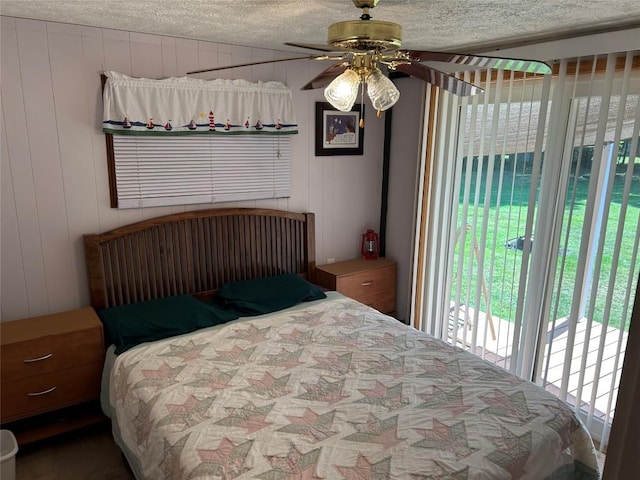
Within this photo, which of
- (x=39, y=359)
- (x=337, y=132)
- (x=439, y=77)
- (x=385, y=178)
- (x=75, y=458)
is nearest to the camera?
(x=439, y=77)

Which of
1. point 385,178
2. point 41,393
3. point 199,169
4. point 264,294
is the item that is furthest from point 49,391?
point 385,178

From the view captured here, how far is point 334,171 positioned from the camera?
3885mm

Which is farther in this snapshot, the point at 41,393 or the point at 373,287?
the point at 373,287

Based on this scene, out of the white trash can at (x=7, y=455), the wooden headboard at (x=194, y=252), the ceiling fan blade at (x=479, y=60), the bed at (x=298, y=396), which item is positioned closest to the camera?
the ceiling fan blade at (x=479, y=60)

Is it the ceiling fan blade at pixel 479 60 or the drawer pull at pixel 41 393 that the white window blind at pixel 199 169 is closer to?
the drawer pull at pixel 41 393

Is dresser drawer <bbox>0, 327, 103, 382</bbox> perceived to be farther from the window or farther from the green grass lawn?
the green grass lawn

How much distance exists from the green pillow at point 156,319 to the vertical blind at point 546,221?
1.79 meters

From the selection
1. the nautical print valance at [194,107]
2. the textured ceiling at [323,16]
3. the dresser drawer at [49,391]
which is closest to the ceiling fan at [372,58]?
the textured ceiling at [323,16]

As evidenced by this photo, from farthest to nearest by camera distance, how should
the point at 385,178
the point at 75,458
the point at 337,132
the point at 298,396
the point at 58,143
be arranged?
the point at 385,178 < the point at 337,132 < the point at 58,143 < the point at 75,458 < the point at 298,396

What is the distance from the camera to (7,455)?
2182 mm

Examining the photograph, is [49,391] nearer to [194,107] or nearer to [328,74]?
[194,107]

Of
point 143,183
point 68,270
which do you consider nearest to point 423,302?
point 143,183

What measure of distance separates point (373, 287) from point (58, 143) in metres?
2.51

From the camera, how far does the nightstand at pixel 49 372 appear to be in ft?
8.10
